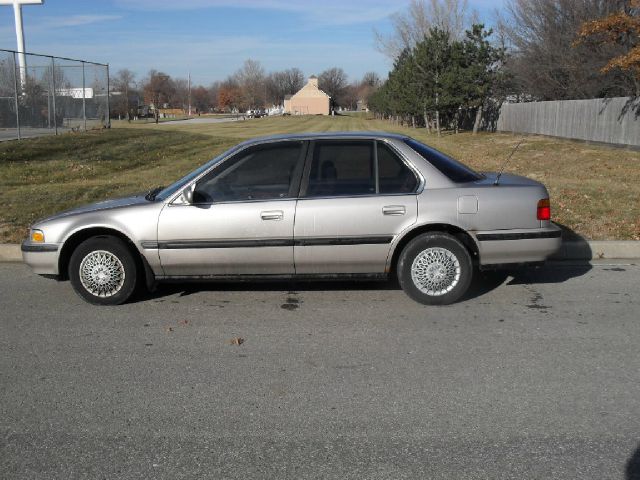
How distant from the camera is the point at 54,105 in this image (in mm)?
22609

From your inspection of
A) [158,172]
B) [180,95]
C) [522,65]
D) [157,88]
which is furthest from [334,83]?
[158,172]

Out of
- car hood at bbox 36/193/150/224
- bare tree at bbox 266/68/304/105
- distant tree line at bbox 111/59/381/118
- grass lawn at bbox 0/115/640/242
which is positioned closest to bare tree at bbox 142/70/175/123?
distant tree line at bbox 111/59/381/118

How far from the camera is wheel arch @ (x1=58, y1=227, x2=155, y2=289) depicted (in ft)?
19.2

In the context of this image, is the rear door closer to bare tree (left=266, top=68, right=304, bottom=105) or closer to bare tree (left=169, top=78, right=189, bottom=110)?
bare tree (left=169, top=78, right=189, bottom=110)

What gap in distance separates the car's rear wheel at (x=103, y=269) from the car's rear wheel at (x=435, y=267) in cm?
250

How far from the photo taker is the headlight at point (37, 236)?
5.90 meters

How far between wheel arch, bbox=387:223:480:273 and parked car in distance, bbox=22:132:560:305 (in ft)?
0.03

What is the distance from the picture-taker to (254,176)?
19.2 ft

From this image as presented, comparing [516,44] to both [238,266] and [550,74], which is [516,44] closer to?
[550,74]

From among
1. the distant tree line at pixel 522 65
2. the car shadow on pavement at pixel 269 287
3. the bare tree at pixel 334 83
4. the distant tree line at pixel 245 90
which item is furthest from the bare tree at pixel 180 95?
the car shadow on pavement at pixel 269 287

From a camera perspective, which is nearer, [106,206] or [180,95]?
[106,206]

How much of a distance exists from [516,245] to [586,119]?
77.5ft

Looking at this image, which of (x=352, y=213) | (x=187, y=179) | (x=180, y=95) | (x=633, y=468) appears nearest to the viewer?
(x=633, y=468)

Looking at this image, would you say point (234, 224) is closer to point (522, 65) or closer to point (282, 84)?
point (522, 65)
